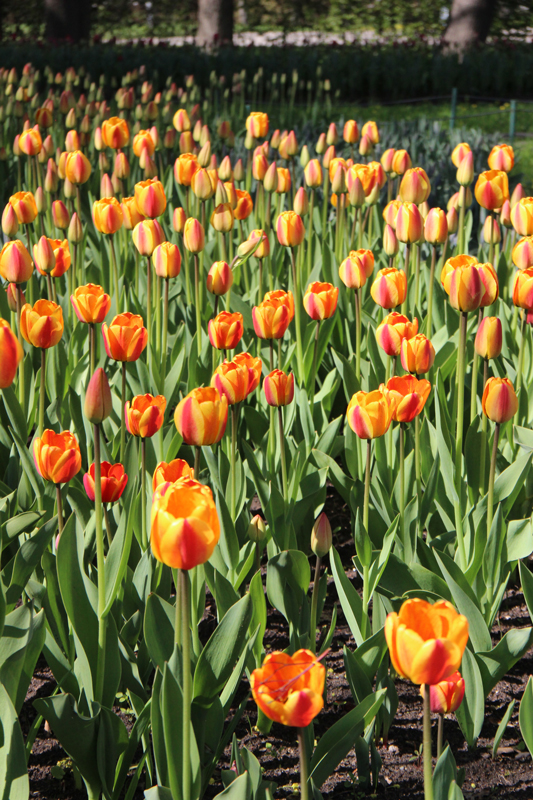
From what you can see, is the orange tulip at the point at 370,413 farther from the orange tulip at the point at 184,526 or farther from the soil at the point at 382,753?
the soil at the point at 382,753

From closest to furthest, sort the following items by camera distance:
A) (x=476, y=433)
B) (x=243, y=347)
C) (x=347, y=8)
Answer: (x=476, y=433)
(x=243, y=347)
(x=347, y=8)

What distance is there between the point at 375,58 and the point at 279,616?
1230cm

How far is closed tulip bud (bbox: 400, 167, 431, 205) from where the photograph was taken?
96.3 inches

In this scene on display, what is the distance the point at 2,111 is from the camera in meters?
4.90

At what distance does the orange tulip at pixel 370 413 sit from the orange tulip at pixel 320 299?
0.58 meters

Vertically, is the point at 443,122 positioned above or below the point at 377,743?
above

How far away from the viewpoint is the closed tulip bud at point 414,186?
2.45 metres

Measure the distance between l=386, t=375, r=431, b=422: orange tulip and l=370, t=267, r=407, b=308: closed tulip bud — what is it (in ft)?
1.28

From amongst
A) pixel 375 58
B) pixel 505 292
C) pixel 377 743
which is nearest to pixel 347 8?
pixel 375 58

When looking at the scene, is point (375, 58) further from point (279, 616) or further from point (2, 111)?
point (279, 616)

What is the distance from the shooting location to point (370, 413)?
136cm

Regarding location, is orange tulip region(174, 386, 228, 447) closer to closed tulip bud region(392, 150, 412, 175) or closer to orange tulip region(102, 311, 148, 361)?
orange tulip region(102, 311, 148, 361)

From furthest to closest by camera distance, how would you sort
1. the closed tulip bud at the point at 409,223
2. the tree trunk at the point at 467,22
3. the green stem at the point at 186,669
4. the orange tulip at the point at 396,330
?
the tree trunk at the point at 467,22, the closed tulip bud at the point at 409,223, the orange tulip at the point at 396,330, the green stem at the point at 186,669

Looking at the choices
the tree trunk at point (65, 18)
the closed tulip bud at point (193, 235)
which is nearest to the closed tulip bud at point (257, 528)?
the closed tulip bud at point (193, 235)
